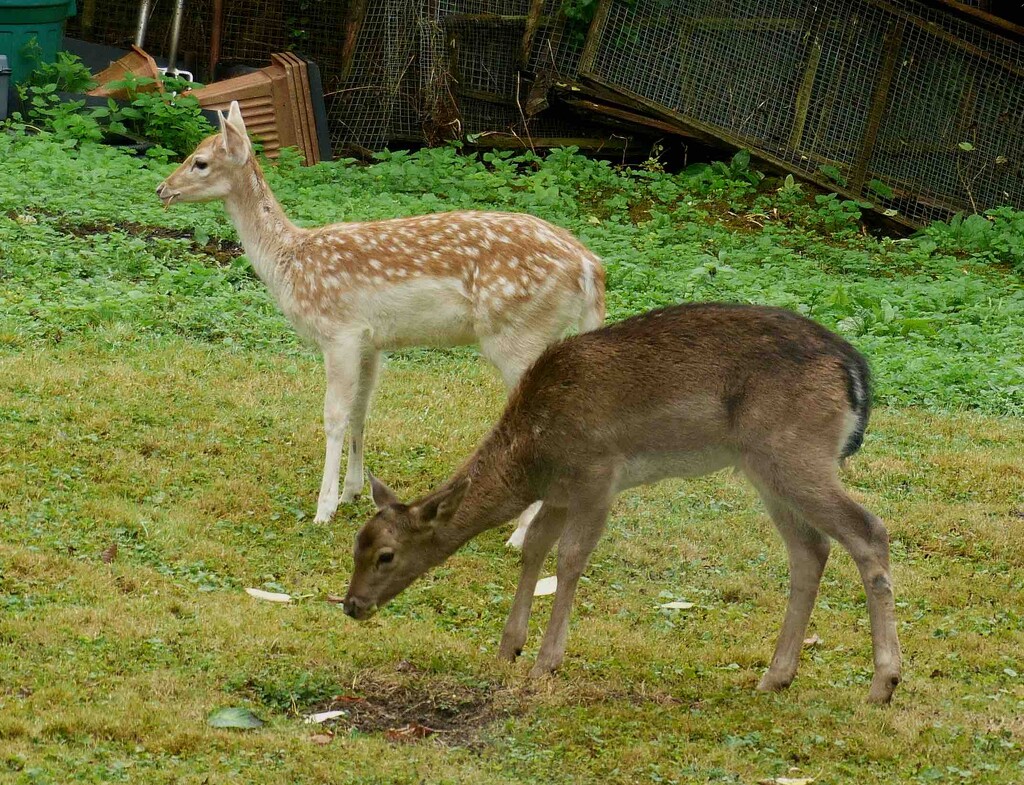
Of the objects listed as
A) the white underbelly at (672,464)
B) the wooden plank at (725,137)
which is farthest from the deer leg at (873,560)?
the wooden plank at (725,137)

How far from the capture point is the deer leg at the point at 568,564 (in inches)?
231

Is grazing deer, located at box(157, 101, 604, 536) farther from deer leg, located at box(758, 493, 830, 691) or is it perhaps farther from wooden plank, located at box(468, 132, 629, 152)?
wooden plank, located at box(468, 132, 629, 152)

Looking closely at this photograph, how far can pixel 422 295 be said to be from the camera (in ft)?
25.9

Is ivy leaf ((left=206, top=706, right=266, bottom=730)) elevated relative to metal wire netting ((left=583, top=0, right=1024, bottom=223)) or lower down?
lower down

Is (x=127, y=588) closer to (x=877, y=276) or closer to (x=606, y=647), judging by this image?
(x=606, y=647)

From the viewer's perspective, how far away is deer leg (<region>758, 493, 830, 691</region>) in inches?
232

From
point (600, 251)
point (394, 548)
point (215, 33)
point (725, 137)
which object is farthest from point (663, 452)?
point (215, 33)

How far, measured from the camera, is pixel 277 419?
892 cm

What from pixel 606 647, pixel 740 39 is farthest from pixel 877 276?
pixel 606 647

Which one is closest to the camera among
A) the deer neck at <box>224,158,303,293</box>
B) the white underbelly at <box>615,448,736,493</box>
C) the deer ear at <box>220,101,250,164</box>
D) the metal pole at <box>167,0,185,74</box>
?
the white underbelly at <box>615,448,736,493</box>

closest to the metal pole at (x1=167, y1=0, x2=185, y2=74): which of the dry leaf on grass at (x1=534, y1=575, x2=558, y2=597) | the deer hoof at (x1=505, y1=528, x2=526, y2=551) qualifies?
the deer hoof at (x1=505, y1=528, x2=526, y2=551)

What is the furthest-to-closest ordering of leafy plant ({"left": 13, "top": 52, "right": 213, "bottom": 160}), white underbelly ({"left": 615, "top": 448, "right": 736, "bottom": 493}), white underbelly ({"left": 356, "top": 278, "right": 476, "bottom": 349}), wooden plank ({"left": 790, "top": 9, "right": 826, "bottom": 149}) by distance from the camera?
wooden plank ({"left": 790, "top": 9, "right": 826, "bottom": 149})
leafy plant ({"left": 13, "top": 52, "right": 213, "bottom": 160})
white underbelly ({"left": 356, "top": 278, "right": 476, "bottom": 349})
white underbelly ({"left": 615, "top": 448, "right": 736, "bottom": 493})

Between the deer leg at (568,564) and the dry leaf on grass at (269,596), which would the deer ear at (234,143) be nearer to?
the dry leaf on grass at (269,596)

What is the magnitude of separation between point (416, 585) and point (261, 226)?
8.43 feet
